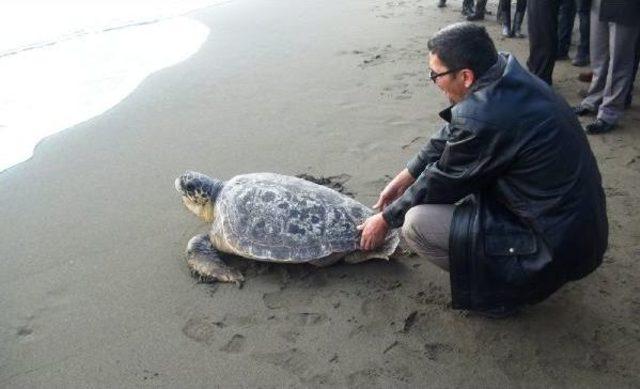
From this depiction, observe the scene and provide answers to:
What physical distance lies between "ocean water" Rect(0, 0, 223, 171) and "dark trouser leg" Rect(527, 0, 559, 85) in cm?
373

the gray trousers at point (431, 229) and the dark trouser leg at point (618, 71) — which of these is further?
the dark trouser leg at point (618, 71)

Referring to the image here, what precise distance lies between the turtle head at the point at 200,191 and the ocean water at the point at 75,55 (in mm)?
1818

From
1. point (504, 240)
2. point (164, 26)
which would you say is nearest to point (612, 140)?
point (504, 240)

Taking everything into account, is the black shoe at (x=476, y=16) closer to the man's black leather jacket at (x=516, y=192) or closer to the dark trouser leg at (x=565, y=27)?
the dark trouser leg at (x=565, y=27)

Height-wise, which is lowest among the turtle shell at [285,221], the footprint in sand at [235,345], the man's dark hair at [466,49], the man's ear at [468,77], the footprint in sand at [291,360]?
the footprint in sand at [291,360]

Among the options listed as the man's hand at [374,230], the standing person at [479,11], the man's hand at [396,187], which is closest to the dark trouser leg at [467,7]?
the standing person at [479,11]

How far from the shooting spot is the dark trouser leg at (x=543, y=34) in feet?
14.1

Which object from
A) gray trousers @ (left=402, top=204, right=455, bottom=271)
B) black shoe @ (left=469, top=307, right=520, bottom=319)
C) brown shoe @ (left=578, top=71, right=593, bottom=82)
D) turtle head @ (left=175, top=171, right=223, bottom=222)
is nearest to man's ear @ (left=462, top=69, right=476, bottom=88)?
gray trousers @ (left=402, top=204, right=455, bottom=271)

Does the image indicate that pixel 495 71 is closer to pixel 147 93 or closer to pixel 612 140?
pixel 612 140

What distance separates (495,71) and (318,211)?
1.17 metres

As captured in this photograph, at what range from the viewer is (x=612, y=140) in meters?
3.70

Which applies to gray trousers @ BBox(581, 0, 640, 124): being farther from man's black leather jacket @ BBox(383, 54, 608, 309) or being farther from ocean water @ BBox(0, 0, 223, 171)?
ocean water @ BBox(0, 0, 223, 171)

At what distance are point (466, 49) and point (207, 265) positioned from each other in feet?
5.42

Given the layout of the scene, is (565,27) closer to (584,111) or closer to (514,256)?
(584,111)
